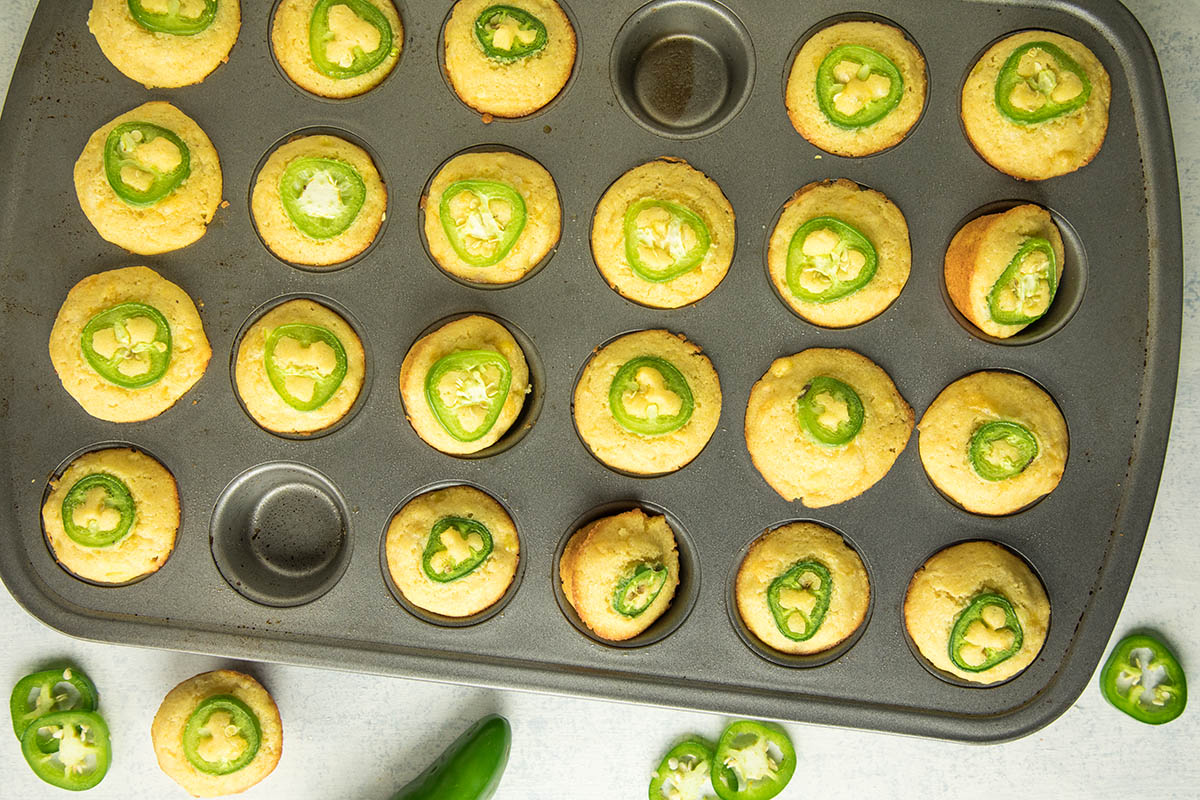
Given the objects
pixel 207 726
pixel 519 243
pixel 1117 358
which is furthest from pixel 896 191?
pixel 207 726

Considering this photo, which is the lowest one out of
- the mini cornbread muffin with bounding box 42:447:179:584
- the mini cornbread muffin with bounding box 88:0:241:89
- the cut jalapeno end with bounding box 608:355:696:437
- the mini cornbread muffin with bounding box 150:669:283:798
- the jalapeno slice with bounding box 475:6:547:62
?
the mini cornbread muffin with bounding box 150:669:283:798

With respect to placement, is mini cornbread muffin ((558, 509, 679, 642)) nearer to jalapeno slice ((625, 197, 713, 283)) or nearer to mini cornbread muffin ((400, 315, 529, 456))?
mini cornbread muffin ((400, 315, 529, 456))

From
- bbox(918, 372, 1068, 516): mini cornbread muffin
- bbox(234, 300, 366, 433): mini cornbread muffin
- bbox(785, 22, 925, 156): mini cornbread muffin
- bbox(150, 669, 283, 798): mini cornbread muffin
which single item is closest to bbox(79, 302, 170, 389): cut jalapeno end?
bbox(234, 300, 366, 433): mini cornbread muffin

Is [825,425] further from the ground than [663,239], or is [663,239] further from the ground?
[663,239]

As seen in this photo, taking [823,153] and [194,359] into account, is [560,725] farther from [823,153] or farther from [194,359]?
[823,153]

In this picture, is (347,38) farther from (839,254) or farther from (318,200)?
(839,254)

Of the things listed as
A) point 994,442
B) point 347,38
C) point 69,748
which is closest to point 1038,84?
point 994,442
